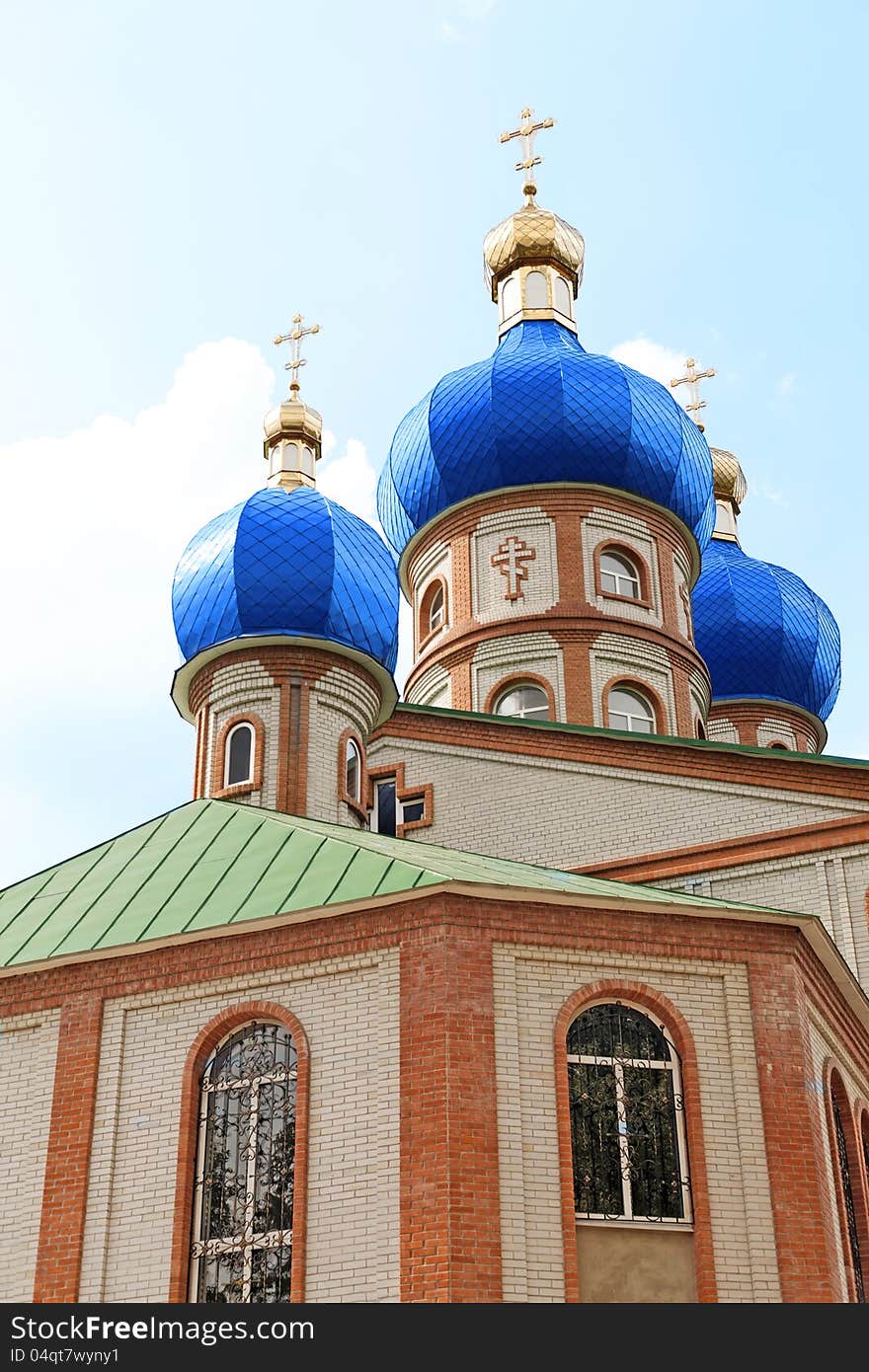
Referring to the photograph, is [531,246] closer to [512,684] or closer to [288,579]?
[512,684]

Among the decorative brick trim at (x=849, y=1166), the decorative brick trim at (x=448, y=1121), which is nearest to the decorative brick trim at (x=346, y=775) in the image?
the decorative brick trim at (x=448, y=1121)

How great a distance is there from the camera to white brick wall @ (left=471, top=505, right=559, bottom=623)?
17.3 meters

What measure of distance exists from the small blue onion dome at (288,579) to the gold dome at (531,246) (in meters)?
7.73

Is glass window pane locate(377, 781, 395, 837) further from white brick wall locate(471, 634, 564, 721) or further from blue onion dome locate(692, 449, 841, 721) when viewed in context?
blue onion dome locate(692, 449, 841, 721)

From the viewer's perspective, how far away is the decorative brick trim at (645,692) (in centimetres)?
1694

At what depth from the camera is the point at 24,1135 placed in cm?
947

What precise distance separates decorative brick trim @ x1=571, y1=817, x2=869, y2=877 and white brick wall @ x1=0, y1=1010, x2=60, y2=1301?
5.25 m

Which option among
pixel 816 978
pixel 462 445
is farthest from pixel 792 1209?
pixel 462 445

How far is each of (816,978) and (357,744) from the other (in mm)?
4973

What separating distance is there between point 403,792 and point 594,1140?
6.10 metres

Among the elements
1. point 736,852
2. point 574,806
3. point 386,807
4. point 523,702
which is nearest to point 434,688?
point 523,702

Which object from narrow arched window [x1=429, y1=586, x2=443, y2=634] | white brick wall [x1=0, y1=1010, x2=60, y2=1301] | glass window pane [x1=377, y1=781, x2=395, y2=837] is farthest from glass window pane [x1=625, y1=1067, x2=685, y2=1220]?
narrow arched window [x1=429, y1=586, x2=443, y2=634]

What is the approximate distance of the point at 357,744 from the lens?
13.6 metres

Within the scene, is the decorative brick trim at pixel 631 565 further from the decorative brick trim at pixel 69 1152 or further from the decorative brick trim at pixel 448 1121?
the decorative brick trim at pixel 69 1152
